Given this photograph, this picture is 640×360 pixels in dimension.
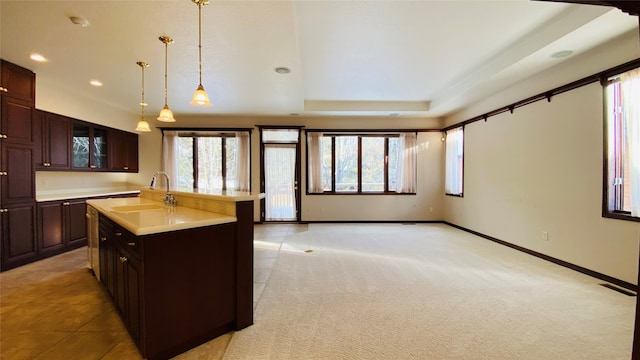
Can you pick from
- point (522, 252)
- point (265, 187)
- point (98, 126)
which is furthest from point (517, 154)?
point (98, 126)

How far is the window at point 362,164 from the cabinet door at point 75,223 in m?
4.33

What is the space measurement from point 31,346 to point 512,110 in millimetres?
6284

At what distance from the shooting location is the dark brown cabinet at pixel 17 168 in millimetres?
3301

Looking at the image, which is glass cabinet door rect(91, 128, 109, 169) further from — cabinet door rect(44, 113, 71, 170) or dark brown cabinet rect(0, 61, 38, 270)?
dark brown cabinet rect(0, 61, 38, 270)

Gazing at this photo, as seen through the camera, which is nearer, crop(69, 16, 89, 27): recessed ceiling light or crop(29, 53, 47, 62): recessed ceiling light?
crop(69, 16, 89, 27): recessed ceiling light

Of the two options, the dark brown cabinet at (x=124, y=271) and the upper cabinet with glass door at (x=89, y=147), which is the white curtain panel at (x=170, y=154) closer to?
the upper cabinet with glass door at (x=89, y=147)

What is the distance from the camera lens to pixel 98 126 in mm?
5035

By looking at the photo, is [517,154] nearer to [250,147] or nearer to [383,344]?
[383,344]

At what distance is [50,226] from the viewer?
152 inches

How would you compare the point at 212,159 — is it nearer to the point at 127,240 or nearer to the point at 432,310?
the point at 127,240

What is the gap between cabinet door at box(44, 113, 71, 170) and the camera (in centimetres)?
399

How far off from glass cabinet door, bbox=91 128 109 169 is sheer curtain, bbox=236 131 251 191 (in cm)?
253

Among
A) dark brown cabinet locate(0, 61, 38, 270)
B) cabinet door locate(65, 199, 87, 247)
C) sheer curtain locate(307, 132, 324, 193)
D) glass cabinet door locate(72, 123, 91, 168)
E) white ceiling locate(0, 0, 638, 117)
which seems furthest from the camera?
sheer curtain locate(307, 132, 324, 193)

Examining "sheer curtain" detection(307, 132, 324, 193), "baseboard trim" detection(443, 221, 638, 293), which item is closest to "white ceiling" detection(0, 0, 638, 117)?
"sheer curtain" detection(307, 132, 324, 193)
